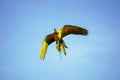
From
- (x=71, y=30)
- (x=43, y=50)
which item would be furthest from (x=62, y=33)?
(x=43, y=50)

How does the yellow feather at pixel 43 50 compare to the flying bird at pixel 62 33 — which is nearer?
the flying bird at pixel 62 33

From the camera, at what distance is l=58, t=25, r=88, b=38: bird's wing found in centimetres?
2405

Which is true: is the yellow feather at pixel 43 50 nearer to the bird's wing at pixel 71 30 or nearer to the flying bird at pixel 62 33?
the flying bird at pixel 62 33

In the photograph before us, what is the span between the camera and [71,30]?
978 inches

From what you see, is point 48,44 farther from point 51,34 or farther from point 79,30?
point 79,30

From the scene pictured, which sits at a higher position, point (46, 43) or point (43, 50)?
point (46, 43)

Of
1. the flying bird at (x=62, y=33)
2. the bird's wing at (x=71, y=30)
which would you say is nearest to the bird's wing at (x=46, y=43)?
the flying bird at (x=62, y=33)

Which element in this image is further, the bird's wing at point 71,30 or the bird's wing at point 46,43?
the bird's wing at point 46,43

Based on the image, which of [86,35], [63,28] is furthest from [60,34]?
[86,35]

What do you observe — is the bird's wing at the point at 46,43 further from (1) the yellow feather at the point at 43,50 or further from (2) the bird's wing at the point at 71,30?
(2) the bird's wing at the point at 71,30

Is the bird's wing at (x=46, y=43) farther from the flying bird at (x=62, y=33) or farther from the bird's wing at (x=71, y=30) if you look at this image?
the bird's wing at (x=71, y=30)

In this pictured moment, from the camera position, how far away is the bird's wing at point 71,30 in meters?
24.0

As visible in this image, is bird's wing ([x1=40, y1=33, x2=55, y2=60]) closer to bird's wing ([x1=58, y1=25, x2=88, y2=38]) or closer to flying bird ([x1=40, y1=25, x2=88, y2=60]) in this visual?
flying bird ([x1=40, y1=25, x2=88, y2=60])

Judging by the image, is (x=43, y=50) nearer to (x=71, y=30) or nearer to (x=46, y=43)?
(x=46, y=43)
